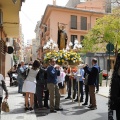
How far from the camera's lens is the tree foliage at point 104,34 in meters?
33.2

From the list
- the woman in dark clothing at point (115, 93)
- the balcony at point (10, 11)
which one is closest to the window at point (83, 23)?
the balcony at point (10, 11)

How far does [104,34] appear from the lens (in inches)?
1351

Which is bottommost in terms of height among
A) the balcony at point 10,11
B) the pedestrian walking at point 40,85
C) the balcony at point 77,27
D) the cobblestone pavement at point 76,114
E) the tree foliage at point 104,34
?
the cobblestone pavement at point 76,114

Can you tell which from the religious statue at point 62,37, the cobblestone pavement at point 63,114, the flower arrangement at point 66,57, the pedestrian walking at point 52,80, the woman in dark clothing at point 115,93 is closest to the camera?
the woman in dark clothing at point 115,93

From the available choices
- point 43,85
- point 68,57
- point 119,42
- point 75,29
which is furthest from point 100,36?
point 43,85

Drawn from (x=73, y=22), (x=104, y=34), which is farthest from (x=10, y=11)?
(x=73, y=22)

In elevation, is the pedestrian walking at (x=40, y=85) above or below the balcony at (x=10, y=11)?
below

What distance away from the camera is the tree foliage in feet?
109

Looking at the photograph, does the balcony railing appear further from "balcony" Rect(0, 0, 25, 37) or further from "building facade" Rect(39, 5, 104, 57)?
"balcony" Rect(0, 0, 25, 37)

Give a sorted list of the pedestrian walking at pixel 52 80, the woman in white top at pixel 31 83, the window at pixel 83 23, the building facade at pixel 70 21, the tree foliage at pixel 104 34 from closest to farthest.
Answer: the pedestrian walking at pixel 52 80 → the woman in white top at pixel 31 83 → the tree foliage at pixel 104 34 → the building facade at pixel 70 21 → the window at pixel 83 23

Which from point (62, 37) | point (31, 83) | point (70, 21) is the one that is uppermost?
point (70, 21)

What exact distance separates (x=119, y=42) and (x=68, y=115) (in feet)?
80.4

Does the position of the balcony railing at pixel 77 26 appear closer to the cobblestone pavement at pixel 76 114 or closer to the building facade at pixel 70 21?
the building facade at pixel 70 21

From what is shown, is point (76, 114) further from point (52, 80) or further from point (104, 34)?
point (104, 34)
